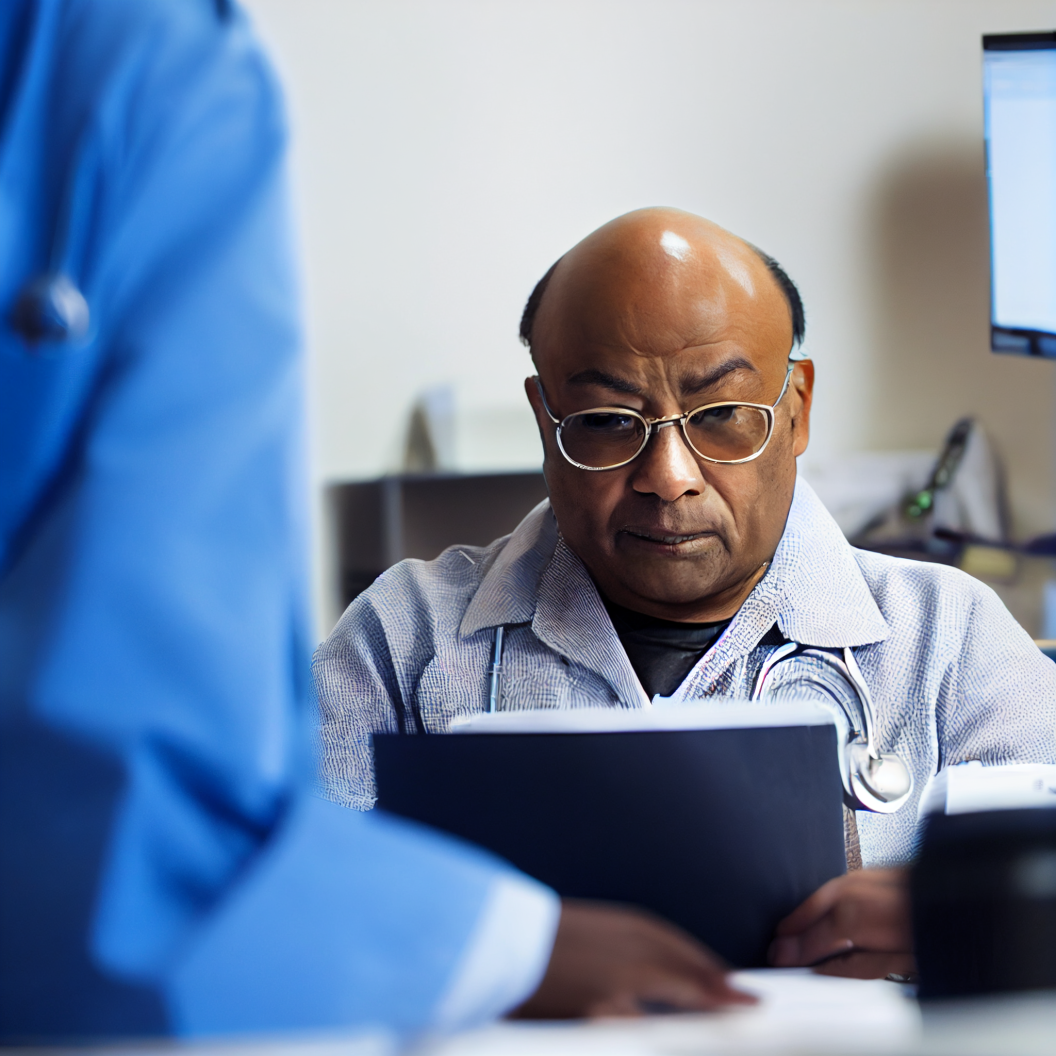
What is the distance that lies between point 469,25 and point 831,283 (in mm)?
845

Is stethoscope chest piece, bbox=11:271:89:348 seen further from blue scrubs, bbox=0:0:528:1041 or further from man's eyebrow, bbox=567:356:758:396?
man's eyebrow, bbox=567:356:758:396

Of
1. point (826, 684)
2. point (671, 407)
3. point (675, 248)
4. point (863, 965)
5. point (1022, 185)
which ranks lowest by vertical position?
point (863, 965)

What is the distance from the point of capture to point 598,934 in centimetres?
42

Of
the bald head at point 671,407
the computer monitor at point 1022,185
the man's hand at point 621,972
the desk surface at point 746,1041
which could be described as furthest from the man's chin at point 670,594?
the computer monitor at point 1022,185

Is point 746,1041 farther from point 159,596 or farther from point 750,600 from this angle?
point 750,600

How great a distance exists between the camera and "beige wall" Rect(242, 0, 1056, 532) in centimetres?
218

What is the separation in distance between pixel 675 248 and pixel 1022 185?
1.13m

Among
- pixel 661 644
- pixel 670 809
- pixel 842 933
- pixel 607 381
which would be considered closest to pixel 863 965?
pixel 842 933

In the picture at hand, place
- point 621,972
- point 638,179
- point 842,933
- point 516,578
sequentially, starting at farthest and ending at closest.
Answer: point 638,179, point 516,578, point 842,933, point 621,972

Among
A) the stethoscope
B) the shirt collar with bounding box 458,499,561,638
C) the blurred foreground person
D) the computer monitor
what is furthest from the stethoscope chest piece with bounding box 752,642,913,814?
the computer monitor

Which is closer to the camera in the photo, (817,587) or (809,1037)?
(809,1037)

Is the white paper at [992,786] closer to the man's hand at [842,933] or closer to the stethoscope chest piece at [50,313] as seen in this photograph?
the man's hand at [842,933]

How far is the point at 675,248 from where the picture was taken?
1.10 metres

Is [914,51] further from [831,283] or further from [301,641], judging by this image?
[301,641]
